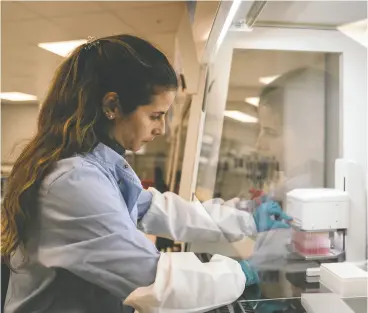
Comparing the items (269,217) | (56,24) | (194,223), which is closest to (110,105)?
(194,223)

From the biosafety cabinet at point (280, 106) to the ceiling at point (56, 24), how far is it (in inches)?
Result: 46.8

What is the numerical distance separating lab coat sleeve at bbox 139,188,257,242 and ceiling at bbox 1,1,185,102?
1.76 metres

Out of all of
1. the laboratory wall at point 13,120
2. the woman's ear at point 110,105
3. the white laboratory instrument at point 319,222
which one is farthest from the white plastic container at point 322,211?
the laboratory wall at point 13,120

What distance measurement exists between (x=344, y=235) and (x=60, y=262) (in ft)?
3.29

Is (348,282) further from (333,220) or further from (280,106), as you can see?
(280,106)

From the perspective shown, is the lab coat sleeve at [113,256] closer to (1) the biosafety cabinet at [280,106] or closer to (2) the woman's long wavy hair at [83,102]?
(2) the woman's long wavy hair at [83,102]

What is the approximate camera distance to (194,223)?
55.0 inches

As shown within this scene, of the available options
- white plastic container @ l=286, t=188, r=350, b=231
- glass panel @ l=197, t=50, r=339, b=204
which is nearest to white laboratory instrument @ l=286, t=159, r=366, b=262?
white plastic container @ l=286, t=188, r=350, b=231

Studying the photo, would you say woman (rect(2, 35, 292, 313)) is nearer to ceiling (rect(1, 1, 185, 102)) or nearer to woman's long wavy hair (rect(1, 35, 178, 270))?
woman's long wavy hair (rect(1, 35, 178, 270))

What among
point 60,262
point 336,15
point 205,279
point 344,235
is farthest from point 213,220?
point 336,15

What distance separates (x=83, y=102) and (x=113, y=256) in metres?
0.38

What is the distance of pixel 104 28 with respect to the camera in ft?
10.1

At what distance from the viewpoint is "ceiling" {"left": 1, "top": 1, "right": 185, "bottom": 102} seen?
286 cm

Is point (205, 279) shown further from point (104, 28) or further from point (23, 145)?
point (104, 28)
